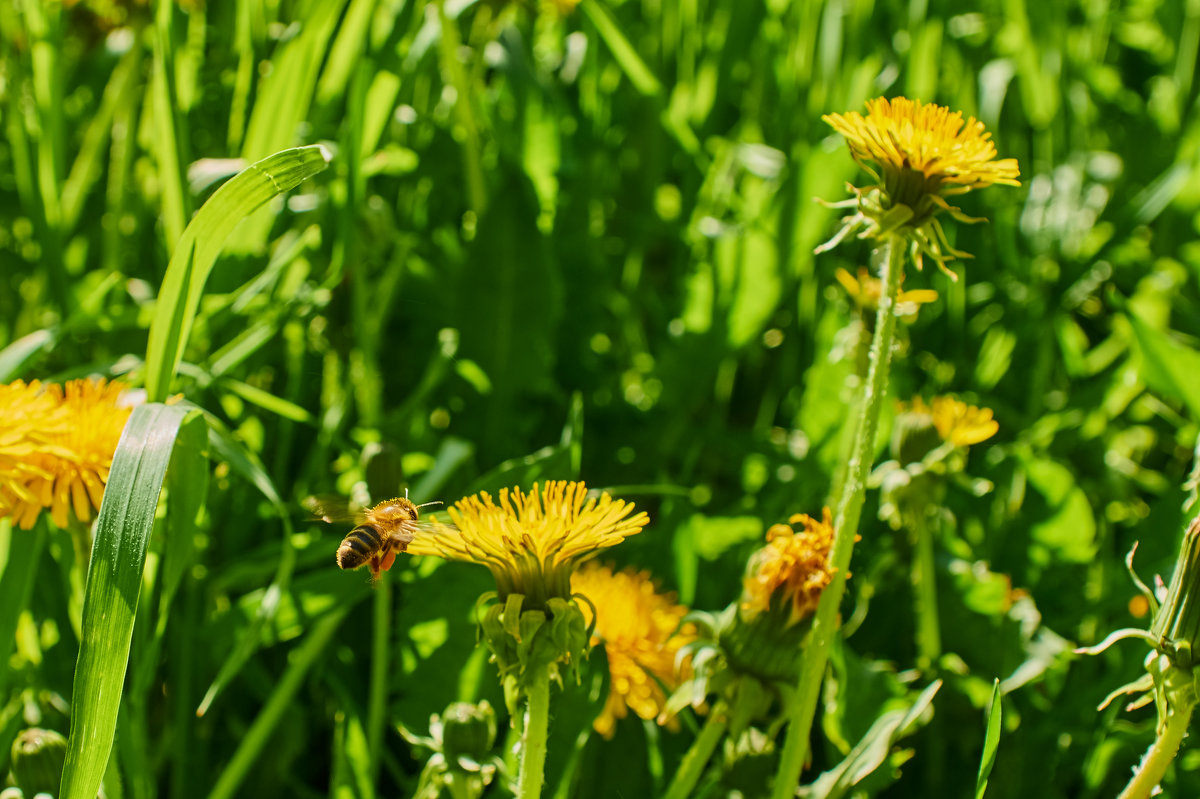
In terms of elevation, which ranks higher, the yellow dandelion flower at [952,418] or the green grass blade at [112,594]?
the green grass blade at [112,594]

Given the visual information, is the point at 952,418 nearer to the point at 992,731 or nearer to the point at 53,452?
the point at 992,731

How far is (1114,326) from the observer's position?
1.91m

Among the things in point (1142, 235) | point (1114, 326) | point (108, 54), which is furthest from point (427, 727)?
point (1142, 235)

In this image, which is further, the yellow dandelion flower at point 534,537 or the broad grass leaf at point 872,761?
the broad grass leaf at point 872,761

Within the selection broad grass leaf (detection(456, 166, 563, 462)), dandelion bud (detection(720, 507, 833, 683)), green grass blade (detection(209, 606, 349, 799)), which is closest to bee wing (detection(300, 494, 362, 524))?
green grass blade (detection(209, 606, 349, 799))

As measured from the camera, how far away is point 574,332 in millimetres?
1812

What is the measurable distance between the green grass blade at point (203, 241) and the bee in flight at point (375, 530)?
0.21 meters

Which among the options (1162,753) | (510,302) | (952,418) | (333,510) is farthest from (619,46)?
(1162,753)

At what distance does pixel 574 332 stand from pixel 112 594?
3.37 feet

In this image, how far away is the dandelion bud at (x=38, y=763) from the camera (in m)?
1.02

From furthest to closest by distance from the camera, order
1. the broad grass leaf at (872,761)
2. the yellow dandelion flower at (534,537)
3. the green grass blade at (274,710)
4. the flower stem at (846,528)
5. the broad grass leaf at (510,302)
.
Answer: the broad grass leaf at (510,302) → the green grass blade at (274,710) → the broad grass leaf at (872,761) → the flower stem at (846,528) → the yellow dandelion flower at (534,537)

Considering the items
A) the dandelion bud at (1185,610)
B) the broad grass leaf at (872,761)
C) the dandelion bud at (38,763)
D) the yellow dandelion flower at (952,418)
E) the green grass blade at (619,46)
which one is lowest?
the broad grass leaf at (872,761)

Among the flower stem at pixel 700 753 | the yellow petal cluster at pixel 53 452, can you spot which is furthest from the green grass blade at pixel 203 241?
the flower stem at pixel 700 753

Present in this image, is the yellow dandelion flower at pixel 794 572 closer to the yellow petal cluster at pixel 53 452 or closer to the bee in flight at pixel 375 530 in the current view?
the bee in flight at pixel 375 530
